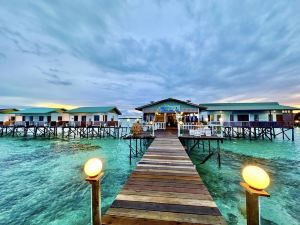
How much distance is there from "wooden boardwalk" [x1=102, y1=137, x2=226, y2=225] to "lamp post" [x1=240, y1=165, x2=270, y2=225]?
0.74 m

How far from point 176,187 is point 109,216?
1.84m

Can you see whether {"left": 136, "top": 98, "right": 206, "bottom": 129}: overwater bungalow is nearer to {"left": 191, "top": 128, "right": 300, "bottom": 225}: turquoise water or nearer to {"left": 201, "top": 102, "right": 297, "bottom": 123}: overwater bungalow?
{"left": 201, "top": 102, "right": 297, "bottom": 123}: overwater bungalow

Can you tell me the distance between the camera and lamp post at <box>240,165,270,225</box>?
177 cm

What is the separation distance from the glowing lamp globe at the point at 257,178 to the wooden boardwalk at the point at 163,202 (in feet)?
3.52

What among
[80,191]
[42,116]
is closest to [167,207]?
[80,191]

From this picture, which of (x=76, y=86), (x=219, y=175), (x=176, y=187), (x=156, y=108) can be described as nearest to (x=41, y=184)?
(x=176, y=187)

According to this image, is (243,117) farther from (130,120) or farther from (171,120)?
(130,120)

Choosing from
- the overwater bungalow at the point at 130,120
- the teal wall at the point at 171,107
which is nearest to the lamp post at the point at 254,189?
the overwater bungalow at the point at 130,120

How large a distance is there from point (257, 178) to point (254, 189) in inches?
6.6

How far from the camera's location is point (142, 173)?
15.7ft

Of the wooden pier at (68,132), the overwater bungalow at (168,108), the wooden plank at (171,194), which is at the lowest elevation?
the wooden pier at (68,132)

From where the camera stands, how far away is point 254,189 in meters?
1.83

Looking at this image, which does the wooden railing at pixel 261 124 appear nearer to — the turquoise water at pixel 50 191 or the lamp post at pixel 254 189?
the turquoise water at pixel 50 191

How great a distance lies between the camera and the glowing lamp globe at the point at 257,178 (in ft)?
5.75
